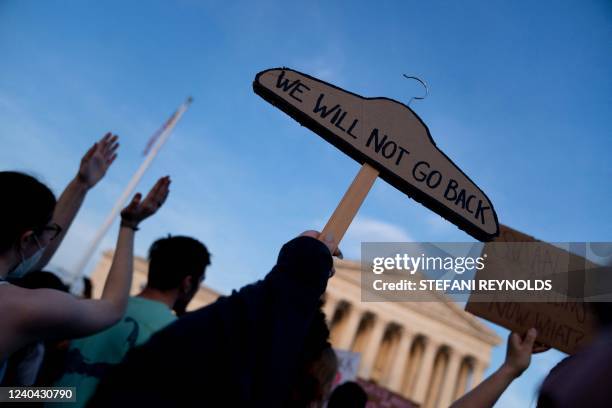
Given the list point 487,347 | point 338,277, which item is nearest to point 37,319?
point 338,277

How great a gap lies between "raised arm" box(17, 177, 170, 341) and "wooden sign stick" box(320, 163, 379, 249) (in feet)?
2.60

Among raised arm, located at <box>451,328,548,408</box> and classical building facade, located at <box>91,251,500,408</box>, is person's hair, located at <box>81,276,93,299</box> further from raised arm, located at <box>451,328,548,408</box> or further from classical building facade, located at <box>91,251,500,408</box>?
classical building facade, located at <box>91,251,500,408</box>

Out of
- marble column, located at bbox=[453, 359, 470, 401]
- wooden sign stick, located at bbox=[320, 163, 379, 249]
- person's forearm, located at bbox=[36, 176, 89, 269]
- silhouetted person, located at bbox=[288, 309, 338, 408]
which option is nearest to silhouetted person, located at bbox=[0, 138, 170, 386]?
person's forearm, located at bbox=[36, 176, 89, 269]

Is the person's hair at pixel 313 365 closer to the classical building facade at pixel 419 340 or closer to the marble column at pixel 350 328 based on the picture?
the classical building facade at pixel 419 340

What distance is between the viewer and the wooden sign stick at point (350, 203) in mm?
1439

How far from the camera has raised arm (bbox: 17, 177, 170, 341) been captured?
47.7 inches

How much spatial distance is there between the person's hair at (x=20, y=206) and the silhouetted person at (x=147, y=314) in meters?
0.61

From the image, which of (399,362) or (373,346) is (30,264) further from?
(373,346)

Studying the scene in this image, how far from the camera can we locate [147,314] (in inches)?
78.1

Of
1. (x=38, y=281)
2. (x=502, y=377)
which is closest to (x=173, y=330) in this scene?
(x=502, y=377)

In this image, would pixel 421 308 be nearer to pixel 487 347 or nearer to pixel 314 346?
pixel 487 347

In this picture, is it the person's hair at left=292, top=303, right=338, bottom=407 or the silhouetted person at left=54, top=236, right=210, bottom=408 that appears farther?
the silhouetted person at left=54, top=236, right=210, bottom=408

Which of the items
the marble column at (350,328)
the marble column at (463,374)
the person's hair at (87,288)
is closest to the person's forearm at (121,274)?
the person's hair at (87,288)

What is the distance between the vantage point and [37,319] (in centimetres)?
121
